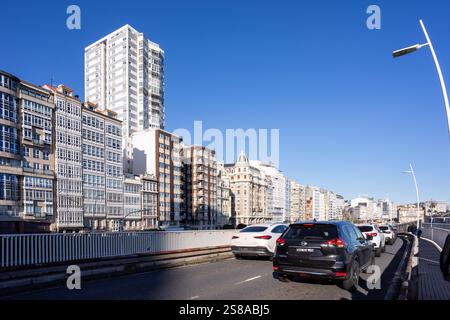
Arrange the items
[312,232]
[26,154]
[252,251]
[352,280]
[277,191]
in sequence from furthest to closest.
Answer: [277,191]
[26,154]
[252,251]
[312,232]
[352,280]

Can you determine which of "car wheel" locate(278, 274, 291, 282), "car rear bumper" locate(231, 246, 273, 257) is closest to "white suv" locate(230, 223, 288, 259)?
"car rear bumper" locate(231, 246, 273, 257)

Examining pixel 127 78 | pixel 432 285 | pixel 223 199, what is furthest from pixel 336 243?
pixel 223 199

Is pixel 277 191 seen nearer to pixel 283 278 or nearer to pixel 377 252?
pixel 377 252

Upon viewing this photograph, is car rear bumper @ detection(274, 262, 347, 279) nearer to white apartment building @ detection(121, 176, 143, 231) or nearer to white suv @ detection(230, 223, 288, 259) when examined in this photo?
white suv @ detection(230, 223, 288, 259)

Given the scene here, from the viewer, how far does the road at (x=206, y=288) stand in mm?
9477

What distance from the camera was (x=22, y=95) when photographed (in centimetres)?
6850

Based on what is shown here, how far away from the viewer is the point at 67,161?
252ft

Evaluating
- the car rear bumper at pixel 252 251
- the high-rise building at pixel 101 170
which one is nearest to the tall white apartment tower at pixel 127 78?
the high-rise building at pixel 101 170

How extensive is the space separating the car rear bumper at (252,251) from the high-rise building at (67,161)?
204 feet

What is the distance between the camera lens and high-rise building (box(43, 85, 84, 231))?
2916 inches

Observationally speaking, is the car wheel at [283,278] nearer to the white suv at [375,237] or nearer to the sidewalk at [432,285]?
the sidewalk at [432,285]

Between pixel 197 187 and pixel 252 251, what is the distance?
341 feet
